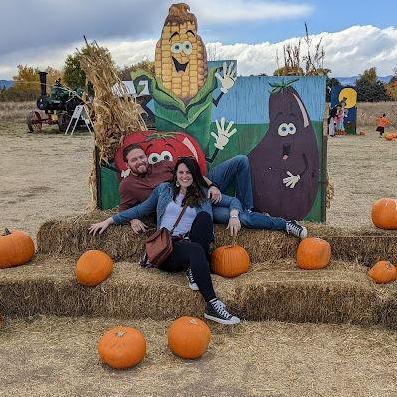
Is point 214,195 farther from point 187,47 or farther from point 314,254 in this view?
point 187,47

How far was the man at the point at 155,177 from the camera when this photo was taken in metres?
5.34

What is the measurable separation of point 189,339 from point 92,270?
1158mm

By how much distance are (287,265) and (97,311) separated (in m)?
1.66

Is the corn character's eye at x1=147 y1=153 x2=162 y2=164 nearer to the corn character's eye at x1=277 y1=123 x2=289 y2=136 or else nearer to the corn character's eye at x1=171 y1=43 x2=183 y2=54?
the corn character's eye at x1=171 y1=43 x2=183 y2=54

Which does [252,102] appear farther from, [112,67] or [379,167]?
[379,167]

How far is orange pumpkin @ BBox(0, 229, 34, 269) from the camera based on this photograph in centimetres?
488

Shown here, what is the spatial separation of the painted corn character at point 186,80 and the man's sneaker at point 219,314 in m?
2.00

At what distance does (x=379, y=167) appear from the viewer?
44.8 feet

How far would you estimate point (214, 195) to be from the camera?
16.5 ft

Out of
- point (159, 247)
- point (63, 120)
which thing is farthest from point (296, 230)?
point (63, 120)

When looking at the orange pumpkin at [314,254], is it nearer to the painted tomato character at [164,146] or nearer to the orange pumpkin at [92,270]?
the painted tomato character at [164,146]

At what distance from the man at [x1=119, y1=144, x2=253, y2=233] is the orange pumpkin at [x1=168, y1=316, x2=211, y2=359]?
166 cm

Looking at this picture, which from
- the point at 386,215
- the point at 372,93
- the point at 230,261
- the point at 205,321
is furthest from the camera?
the point at 372,93

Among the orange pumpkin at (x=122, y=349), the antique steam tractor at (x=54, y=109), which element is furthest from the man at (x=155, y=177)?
the antique steam tractor at (x=54, y=109)
